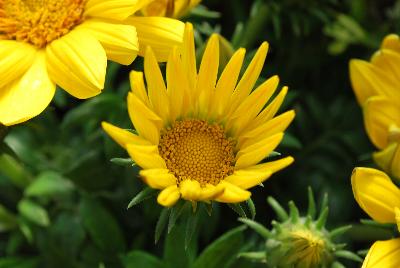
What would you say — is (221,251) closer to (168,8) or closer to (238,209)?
(238,209)

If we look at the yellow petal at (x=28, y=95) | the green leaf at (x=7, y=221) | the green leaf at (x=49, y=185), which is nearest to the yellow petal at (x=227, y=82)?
the yellow petal at (x=28, y=95)

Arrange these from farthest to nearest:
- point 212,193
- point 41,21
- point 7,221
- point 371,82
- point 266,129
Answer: point 7,221 → point 371,82 → point 41,21 → point 266,129 → point 212,193

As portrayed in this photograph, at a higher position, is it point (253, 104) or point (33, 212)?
point (253, 104)

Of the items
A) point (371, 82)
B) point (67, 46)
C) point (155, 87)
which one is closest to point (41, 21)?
point (67, 46)

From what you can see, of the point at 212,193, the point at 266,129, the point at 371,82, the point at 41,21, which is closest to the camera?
the point at 212,193

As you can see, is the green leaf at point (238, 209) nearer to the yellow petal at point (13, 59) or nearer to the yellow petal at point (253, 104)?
the yellow petal at point (253, 104)

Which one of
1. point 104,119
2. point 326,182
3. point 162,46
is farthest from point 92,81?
point 326,182

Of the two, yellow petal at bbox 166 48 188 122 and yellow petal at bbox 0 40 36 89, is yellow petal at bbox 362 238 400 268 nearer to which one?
yellow petal at bbox 166 48 188 122
